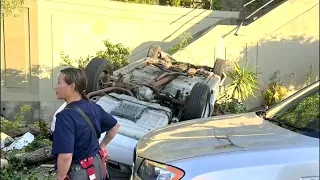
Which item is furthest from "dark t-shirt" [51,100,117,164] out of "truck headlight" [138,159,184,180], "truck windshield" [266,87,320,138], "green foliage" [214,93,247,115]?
"green foliage" [214,93,247,115]

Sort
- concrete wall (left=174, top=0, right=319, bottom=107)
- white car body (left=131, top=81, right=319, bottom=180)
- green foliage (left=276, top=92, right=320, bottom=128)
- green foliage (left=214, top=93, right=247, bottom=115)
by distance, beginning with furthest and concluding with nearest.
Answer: concrete wall (left=174, top=0, right=319, bottom=107), green foliage (left=214, top=93, right=247, bottom=115), green foliage (left=276, top=92, right=320, bottom=128), white car body (left=131, top=81, right=319, bottom=180)

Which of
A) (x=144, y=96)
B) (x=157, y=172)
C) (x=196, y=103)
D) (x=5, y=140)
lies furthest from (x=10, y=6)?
(x=157, y=172)

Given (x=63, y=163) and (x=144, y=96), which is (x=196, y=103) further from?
(x=63, y=163)

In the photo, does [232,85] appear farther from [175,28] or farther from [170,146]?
[170,146]

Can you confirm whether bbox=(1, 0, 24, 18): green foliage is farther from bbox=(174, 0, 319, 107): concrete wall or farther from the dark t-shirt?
the dark t-shirt

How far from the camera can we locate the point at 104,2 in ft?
30.8

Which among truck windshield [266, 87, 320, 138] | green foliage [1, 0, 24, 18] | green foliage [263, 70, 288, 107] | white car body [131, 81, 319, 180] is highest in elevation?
green foliage [1, 0, 24, 18]

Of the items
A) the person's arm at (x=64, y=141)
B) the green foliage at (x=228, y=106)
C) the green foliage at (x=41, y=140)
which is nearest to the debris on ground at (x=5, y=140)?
the green foliage at (x=41, y=140)

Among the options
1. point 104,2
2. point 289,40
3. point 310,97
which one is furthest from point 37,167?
point 289,40

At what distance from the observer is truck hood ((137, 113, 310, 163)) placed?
9.04 feet

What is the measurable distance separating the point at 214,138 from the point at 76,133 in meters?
0.98

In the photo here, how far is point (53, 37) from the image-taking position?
8.94m

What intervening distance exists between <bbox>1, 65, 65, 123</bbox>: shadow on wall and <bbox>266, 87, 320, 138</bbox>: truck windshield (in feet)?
20.4

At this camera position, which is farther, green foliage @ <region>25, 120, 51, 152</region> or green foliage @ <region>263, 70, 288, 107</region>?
green foliage @ <region>263, 70, 288, 107</region>
